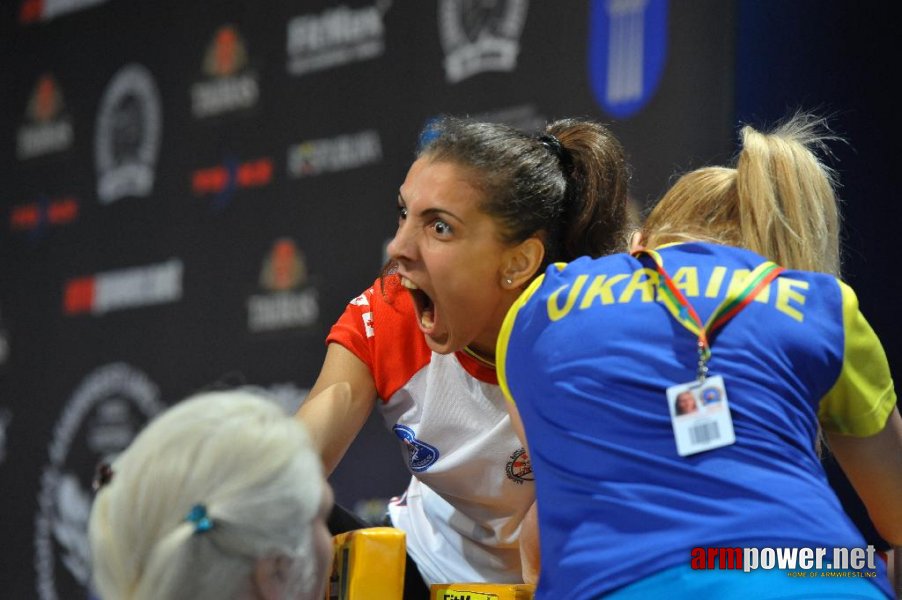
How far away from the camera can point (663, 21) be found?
8.11ft

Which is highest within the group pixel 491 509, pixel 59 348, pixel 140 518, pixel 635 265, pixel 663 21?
pixel 663 21

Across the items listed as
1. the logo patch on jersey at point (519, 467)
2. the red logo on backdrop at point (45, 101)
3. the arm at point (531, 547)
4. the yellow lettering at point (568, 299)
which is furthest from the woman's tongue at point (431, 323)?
the red logo on backdrop at point (45, 101)

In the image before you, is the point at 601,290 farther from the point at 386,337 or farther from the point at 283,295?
the point at 283,295

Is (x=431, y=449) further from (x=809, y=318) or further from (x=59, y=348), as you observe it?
(x=59, y=348)

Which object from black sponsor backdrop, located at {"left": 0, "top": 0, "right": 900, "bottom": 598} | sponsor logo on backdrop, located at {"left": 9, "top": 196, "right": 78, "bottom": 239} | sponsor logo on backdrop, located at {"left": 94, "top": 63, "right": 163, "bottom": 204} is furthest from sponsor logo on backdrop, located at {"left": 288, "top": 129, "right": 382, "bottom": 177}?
sponsor logo on backdrop, located at {"left": 9, "top": 196, "right": 78, "bottom": 239}

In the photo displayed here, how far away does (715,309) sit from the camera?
1.20 meters

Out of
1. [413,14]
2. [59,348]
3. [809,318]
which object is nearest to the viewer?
[809,318]

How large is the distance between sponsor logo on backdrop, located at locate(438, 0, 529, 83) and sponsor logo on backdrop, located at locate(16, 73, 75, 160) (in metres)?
1.68

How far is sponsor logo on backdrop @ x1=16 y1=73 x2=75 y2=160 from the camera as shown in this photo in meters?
4.11

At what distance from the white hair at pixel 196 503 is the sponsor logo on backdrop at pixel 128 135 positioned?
2853mm

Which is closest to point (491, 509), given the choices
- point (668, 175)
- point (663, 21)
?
point (668, 175)

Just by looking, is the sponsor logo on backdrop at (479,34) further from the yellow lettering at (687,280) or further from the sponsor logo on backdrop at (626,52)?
the yellow lettering at (687,280)

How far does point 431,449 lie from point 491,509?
5.4 inches

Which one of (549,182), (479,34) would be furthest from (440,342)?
(479,34)
